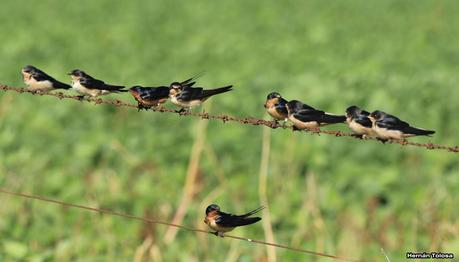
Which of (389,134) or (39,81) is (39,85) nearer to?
(39,81)

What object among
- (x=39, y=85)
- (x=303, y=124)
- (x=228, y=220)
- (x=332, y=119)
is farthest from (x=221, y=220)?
(x=39, y=85)

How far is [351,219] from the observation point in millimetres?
11359

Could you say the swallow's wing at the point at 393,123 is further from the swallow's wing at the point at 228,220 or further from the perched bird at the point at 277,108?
the swallow's wing at the point at 228,220

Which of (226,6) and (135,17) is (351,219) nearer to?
(135,17)

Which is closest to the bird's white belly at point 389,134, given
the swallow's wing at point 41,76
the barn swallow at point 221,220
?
the barn swallow at point 221,220

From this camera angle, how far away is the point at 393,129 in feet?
18.3

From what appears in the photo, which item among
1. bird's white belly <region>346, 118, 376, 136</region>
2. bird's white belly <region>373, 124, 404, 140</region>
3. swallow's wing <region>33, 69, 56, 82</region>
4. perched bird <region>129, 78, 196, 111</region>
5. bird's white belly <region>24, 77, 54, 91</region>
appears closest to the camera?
bird's white belly <region>373, 124, 404, 140</region>

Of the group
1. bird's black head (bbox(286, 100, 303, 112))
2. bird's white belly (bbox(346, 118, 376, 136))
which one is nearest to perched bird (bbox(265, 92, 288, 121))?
bird's black head (bbox(286, 100, 303, 112))

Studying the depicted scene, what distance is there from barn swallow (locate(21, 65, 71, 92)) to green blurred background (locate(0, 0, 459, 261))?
160cm

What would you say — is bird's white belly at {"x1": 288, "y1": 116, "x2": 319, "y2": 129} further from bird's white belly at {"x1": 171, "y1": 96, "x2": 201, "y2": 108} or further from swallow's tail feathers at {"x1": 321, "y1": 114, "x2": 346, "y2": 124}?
bird's white belly at {"x1": 171, "y1": 96, "x2": 201, "y2": 108}

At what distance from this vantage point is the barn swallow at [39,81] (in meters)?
6.99

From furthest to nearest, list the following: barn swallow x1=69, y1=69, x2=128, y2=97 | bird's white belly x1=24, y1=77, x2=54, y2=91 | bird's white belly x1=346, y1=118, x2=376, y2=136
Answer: bird's white belly x1=24, y1=77, x2=54, y2=91
barn swallow x1=69, y1=69, x2=128, y2=97
bird's white belly x1=346, y1=118, x2=376, y2=136

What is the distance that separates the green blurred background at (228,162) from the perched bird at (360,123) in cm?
170

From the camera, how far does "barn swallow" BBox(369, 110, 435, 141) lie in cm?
554
